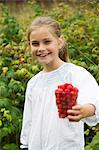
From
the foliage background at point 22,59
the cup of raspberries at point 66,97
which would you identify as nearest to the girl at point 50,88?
the cup of raspberries at point 66,97

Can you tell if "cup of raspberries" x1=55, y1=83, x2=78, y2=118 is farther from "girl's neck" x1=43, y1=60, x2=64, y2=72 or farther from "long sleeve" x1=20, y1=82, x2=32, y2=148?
"long sleeve" x1=20, y1=82, x2=32, y2=148

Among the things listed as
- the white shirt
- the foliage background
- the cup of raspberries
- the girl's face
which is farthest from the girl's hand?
the foliage background

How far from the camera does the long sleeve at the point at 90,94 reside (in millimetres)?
2803

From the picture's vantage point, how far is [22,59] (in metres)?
6.45

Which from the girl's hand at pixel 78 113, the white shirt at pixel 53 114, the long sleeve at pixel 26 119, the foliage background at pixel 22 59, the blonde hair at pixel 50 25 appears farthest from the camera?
the foliage background at pixel 22 59

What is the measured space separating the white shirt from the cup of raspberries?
21 cm

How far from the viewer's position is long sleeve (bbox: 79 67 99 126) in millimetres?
2803

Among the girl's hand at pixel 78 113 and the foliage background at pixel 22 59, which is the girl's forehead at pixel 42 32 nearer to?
the girl's hand at pixel 78 113

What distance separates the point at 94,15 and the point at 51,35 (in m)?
5.03

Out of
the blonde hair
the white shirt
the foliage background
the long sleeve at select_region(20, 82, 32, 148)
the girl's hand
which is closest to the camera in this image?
the girl's hand

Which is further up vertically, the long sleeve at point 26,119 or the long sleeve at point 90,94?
the long sleeve at point 90,94

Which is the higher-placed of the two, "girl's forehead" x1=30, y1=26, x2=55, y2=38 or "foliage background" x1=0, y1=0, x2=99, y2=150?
"girl's forehead" x1=30, y1=26, x2=55, y2=38

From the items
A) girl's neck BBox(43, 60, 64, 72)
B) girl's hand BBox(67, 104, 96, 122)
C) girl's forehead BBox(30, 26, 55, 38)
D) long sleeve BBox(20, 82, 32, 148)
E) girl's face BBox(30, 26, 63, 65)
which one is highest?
girl's forehead BBox(30, 26, 55, 38)

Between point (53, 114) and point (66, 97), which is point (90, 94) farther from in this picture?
point (53, 114)
